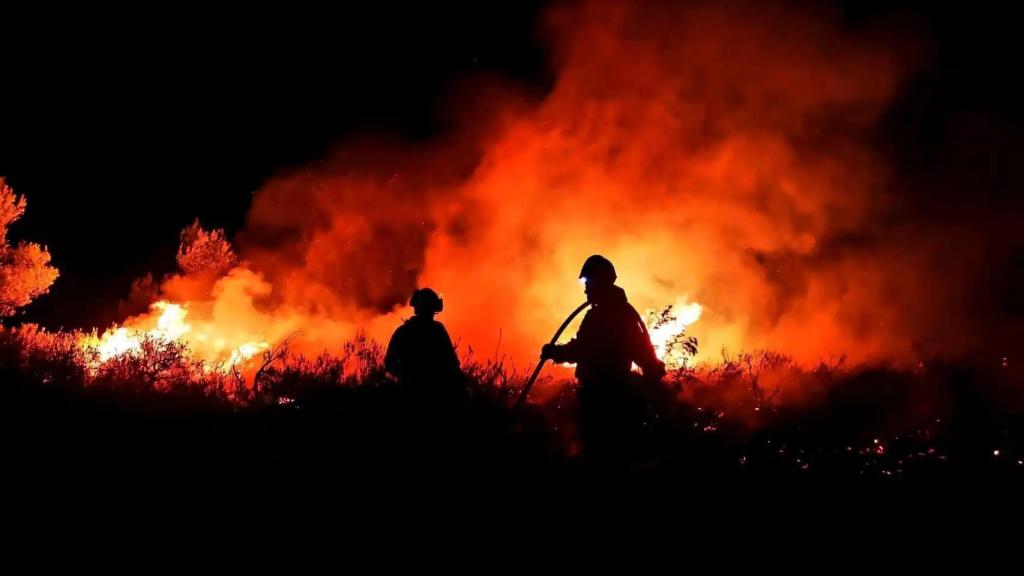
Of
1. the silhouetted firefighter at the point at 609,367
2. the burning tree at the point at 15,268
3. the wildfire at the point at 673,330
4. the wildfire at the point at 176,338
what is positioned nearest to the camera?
the silhouetted firefighter at the point at 609,367

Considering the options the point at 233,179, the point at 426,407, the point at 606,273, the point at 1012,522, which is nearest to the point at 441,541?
the point at 426,407

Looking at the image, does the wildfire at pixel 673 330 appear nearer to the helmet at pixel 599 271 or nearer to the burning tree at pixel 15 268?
the helmet at pixel 599 271

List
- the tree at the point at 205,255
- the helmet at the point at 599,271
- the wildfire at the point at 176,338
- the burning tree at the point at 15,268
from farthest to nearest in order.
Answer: the tree at the point at 205,255 < the burning tree at the point at 15,268 < the wildfire at the point at 176,338 < the helmet at the point at 599,271

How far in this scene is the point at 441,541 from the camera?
4.41 meters

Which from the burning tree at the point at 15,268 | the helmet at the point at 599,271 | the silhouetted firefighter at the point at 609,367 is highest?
the burning tree at the point at 15,268

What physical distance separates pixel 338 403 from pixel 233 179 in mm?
12926

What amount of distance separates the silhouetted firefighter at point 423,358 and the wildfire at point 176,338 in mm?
3637

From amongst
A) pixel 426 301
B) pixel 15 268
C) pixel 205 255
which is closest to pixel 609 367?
pixel 426 301

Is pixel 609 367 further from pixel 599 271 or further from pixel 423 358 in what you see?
pixel 423 358

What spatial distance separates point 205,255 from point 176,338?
2.36 metres

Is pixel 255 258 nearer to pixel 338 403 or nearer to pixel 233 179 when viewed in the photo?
pixel 233 179

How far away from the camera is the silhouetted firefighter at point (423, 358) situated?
18.7ft

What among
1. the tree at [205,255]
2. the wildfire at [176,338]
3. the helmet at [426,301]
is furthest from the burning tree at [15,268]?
the helmet at [426,301]

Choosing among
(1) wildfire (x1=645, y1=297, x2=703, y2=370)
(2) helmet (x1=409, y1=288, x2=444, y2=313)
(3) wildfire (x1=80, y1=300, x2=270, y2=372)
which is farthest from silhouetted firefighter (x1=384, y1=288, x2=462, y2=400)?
(3) wildfire (x1=80, y1=300, x2=270, y2=372)
